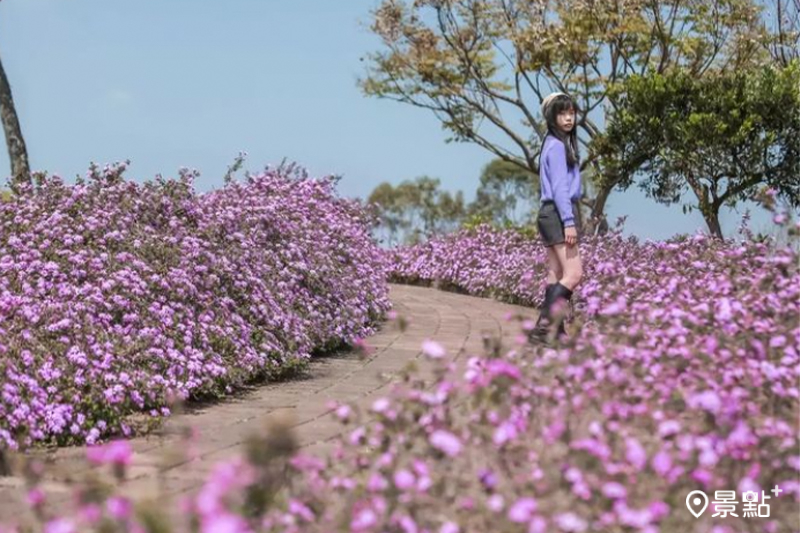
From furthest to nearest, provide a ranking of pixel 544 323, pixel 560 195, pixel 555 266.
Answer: pixel 555 266, pixel 560 195, pixel 544 323

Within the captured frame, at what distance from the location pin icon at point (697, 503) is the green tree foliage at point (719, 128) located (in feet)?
44.9

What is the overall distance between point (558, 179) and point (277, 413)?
3.16 meters

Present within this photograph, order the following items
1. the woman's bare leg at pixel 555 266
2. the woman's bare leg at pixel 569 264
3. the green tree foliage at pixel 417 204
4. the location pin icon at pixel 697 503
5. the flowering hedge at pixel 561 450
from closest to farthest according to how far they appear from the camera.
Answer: the flowering hedge at pixel 561 450 → the location pin icon at pixel 697 503 → the woman's bare leg at pixel 569 264 → the woman's bare leg at pixel 555 266 → the green tree foliage at pixel 417 204

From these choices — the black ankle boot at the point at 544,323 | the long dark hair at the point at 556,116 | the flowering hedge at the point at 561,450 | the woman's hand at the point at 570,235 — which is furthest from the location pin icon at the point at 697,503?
the long dark hair at the point at 556,116

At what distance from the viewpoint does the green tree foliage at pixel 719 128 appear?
1672 cm

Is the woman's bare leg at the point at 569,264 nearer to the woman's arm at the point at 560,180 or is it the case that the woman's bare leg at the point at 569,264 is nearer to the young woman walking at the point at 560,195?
the young woman walking at the point at 560,195

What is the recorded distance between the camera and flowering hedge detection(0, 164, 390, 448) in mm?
6340

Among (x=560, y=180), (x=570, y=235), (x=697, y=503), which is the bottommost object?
(x=697, y=503)

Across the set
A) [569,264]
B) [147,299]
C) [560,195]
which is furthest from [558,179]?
[147,299]

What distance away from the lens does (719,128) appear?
16438 mm

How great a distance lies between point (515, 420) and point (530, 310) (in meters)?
11.3

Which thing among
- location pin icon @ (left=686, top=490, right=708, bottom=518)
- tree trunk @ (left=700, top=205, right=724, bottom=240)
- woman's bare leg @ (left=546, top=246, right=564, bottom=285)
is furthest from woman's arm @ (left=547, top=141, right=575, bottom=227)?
tree trunk @ (left=700, top=205, right=724, bottom=240)

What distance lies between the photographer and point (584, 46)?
23297mm

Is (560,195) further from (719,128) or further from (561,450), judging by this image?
(719,128)
